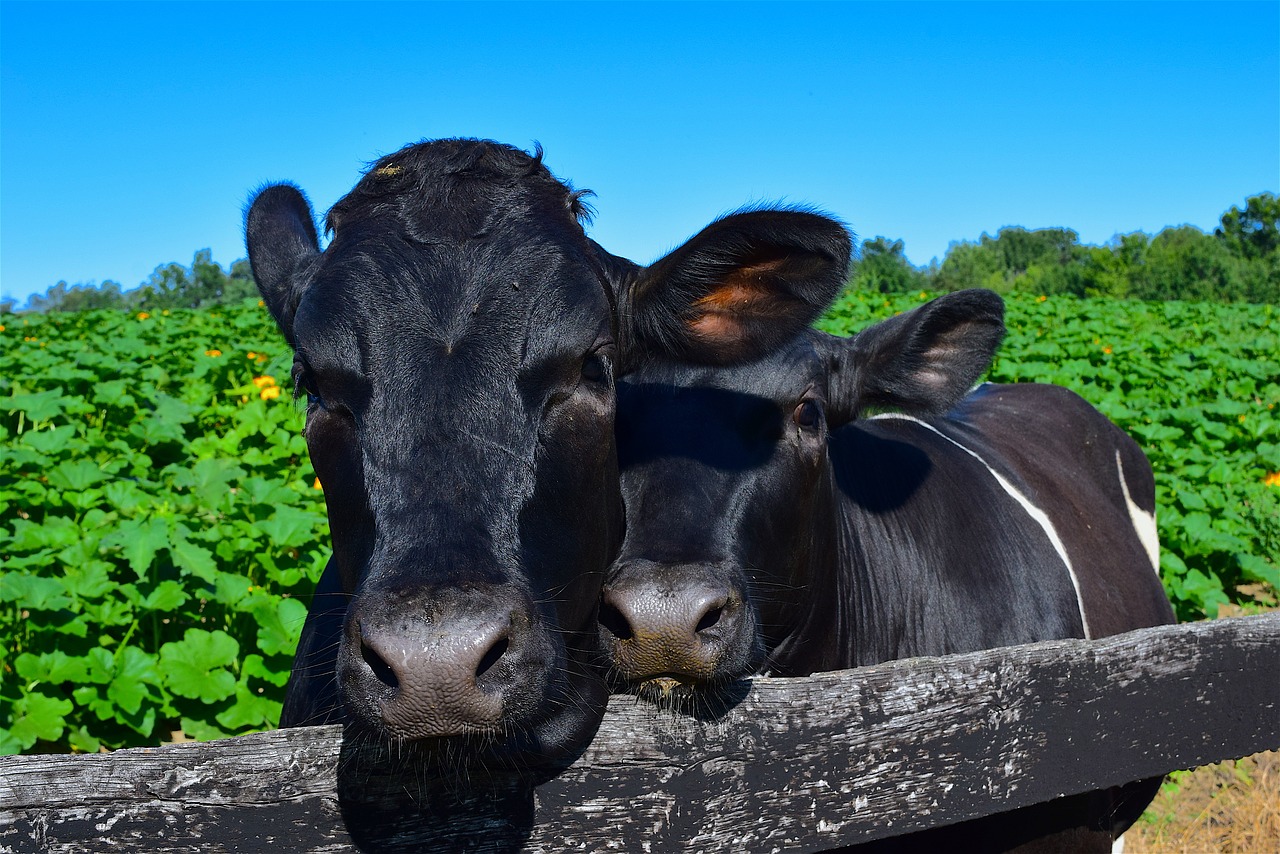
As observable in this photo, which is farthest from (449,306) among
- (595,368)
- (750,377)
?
(750,377)

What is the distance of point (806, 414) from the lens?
300 cm

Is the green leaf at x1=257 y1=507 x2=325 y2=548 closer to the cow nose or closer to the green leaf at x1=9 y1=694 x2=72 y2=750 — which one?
the green leaf at x1=9 y1=694 x2=72 y2=750

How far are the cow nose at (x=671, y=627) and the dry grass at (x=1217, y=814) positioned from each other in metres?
3.50

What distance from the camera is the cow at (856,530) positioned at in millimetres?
2270

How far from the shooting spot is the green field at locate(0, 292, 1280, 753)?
4770 mm

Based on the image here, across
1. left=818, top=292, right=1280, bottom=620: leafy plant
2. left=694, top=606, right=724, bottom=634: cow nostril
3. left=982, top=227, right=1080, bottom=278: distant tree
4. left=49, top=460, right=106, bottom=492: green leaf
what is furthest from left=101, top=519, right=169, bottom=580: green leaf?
left=982, top=227, right=1080, bottom=278: distant tree

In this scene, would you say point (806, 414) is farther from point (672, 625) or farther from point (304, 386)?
point (304, 386)

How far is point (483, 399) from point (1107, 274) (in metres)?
76.3

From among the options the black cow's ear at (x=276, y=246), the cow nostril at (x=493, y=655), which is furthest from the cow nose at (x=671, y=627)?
the black cow's ear at (x=276, y=246)

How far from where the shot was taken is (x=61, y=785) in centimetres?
150

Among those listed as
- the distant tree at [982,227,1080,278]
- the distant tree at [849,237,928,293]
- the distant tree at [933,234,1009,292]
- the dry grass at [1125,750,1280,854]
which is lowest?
the dry grass at [1125,750,1280,854]

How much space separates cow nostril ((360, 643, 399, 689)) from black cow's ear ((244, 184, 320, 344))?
1.27 metres

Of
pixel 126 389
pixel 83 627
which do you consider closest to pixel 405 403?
pixel 83 627

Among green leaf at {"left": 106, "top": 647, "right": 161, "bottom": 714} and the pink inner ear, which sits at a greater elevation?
the pink inner ear
